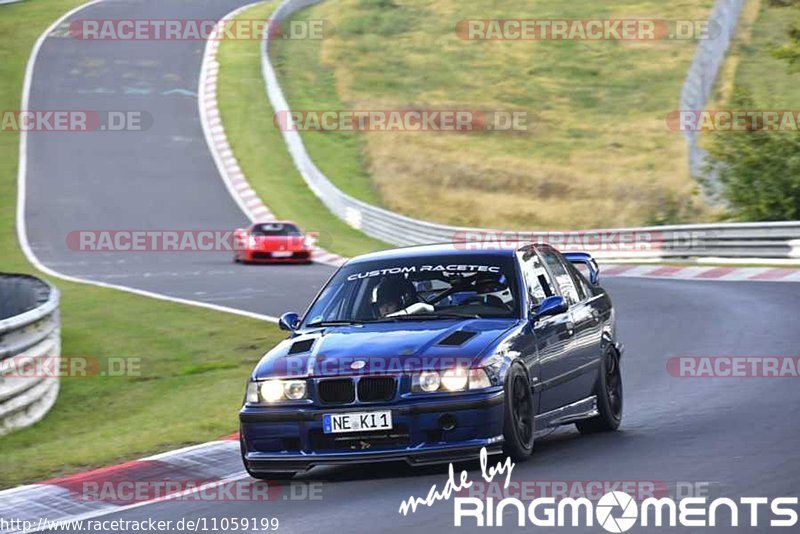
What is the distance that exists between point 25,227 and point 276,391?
2885cm

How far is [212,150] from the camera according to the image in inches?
1783

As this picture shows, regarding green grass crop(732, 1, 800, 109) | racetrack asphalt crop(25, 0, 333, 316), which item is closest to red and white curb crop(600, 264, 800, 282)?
racetrack asphalt crop(25, 0, 333, 316)

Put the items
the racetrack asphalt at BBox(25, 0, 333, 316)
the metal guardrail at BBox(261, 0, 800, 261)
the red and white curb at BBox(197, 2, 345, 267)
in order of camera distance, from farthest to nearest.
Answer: the red and white curb at BBox(197, 2, 345, 267) → the racetrack asphalt at BBox(25, 0, 333, 316) → the metal guardrail at BBox(261, 0, 800, 261)

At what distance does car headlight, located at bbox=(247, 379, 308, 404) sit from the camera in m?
8.97

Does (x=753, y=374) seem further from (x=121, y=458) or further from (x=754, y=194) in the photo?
(x=754, y=194)

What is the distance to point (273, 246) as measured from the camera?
3178cm

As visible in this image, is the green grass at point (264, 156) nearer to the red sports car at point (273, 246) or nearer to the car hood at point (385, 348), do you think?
the red sports car at point (273, 246)

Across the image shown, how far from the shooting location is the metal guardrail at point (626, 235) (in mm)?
27031

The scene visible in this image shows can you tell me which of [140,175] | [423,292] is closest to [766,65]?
[140,175]

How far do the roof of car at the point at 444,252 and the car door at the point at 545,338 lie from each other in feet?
0.52

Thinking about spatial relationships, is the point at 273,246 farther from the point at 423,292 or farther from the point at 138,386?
the point at 423,292

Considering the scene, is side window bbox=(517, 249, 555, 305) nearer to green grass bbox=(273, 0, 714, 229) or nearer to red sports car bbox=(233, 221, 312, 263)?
red sports car bbox=(233, 221, 312, 263)

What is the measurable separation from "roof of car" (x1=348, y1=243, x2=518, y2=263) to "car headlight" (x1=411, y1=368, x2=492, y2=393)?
5.07 feet

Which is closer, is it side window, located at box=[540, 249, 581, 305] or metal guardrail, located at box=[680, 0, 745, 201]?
side window, located at box=[540, 249, 581, 305]
